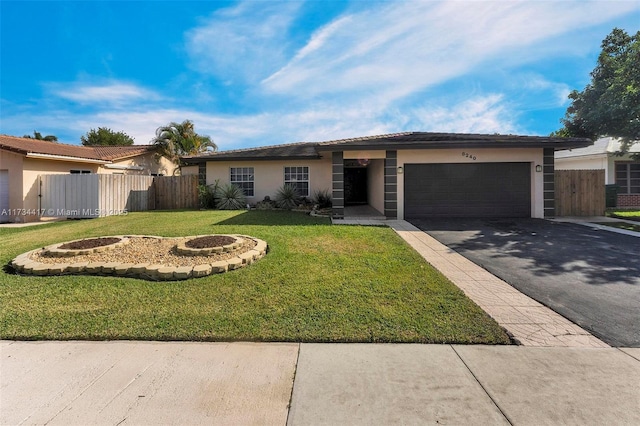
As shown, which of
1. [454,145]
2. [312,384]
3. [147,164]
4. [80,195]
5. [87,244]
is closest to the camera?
[312,384]

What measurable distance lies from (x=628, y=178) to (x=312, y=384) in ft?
78.0

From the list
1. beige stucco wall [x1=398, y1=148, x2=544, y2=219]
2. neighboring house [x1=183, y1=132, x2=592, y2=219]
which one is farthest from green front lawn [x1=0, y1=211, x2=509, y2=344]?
beige stucco wall [x1=398, y1=148, x2=544, y2=219]

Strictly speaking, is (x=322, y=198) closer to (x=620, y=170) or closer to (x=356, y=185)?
(x=356, y=185)

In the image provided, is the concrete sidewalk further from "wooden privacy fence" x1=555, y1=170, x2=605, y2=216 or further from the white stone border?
"wooden privacy fence" x1=555, y1=170, x2=605, y2=216

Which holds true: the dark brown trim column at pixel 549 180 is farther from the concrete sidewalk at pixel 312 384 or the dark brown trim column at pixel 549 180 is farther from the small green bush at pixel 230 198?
the small green bush at pixel 230 198

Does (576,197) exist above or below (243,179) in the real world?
below

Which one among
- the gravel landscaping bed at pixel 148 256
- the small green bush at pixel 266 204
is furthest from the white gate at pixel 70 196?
the gravel landscaping bed at pixel 148 256

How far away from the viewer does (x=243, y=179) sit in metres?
16.1

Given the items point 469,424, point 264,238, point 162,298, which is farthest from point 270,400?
point 264,238

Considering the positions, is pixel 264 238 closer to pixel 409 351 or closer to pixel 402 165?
pixel 409 351

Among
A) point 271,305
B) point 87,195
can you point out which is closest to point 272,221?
point 271,305

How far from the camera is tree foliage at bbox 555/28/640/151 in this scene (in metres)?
13.5

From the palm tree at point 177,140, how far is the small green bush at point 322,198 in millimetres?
12248

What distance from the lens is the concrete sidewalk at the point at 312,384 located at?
7.41ft
